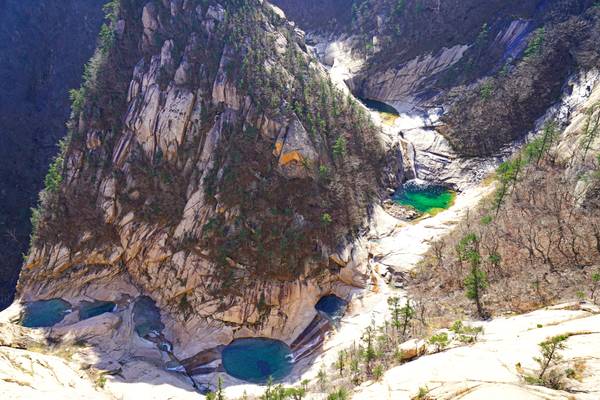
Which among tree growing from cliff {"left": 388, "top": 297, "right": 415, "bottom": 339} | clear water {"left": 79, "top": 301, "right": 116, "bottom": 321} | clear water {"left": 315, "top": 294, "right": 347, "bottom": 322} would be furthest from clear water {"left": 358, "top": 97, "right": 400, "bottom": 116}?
clear water {"left": 79, "top": 301, "right": 116, "bottom": 321}

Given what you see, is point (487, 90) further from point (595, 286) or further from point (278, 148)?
point (595, 286)

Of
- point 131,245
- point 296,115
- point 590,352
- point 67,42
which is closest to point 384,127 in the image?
point 296,115

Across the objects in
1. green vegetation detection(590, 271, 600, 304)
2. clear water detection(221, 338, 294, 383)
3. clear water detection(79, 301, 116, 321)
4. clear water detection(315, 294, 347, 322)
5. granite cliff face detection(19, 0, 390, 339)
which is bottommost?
clear water detection(221, 338, 294, 383)

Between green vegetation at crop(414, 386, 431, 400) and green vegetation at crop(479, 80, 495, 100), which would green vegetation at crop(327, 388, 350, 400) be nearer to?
green vegetation at crop(414, 386, 431, 400)

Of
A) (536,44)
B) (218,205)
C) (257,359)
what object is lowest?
(257,359)

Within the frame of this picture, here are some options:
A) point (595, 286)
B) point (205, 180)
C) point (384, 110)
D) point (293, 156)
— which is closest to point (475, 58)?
point (384, 110)

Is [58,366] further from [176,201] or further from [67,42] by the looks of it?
[67,42]
